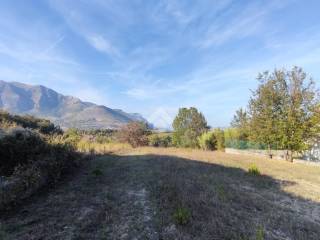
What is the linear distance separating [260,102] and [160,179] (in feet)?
45.2

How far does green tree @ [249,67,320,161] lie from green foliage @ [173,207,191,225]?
14.5 m

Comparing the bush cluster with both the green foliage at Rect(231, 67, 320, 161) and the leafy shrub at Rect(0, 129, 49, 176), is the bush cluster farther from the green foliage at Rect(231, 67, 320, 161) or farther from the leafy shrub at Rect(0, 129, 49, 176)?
the green foliage at Rect(231, 67, 320, 161)

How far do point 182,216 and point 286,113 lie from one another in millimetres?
15216

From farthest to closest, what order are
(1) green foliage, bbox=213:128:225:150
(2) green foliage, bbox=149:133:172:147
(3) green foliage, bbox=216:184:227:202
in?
(1) green foliage, bbox=213:128:225:150 < (2) green foliage, bbox=149:133:172:147 < (3) green foliage, bbox=216:184:227:202

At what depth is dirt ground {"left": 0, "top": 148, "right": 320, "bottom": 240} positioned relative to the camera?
339 cm

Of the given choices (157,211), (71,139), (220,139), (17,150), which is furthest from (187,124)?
(157,211)

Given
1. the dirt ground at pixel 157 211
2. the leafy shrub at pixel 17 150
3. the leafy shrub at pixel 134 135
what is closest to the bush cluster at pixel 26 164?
the leafy shrub at pixel 17 150

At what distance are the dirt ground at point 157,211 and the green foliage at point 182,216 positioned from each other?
0.02 m

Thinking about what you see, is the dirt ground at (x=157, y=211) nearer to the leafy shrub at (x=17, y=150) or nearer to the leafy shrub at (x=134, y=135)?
the leafy shrub at (x=17, y=150)

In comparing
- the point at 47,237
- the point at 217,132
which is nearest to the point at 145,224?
the point at 47,237

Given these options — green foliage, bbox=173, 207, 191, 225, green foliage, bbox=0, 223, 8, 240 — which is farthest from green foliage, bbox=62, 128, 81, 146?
green foliage, bbox=173, 207, 191, 225

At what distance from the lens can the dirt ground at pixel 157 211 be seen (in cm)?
339

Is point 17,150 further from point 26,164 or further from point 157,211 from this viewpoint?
point 157,211

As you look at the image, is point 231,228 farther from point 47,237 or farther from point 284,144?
point 284,144
